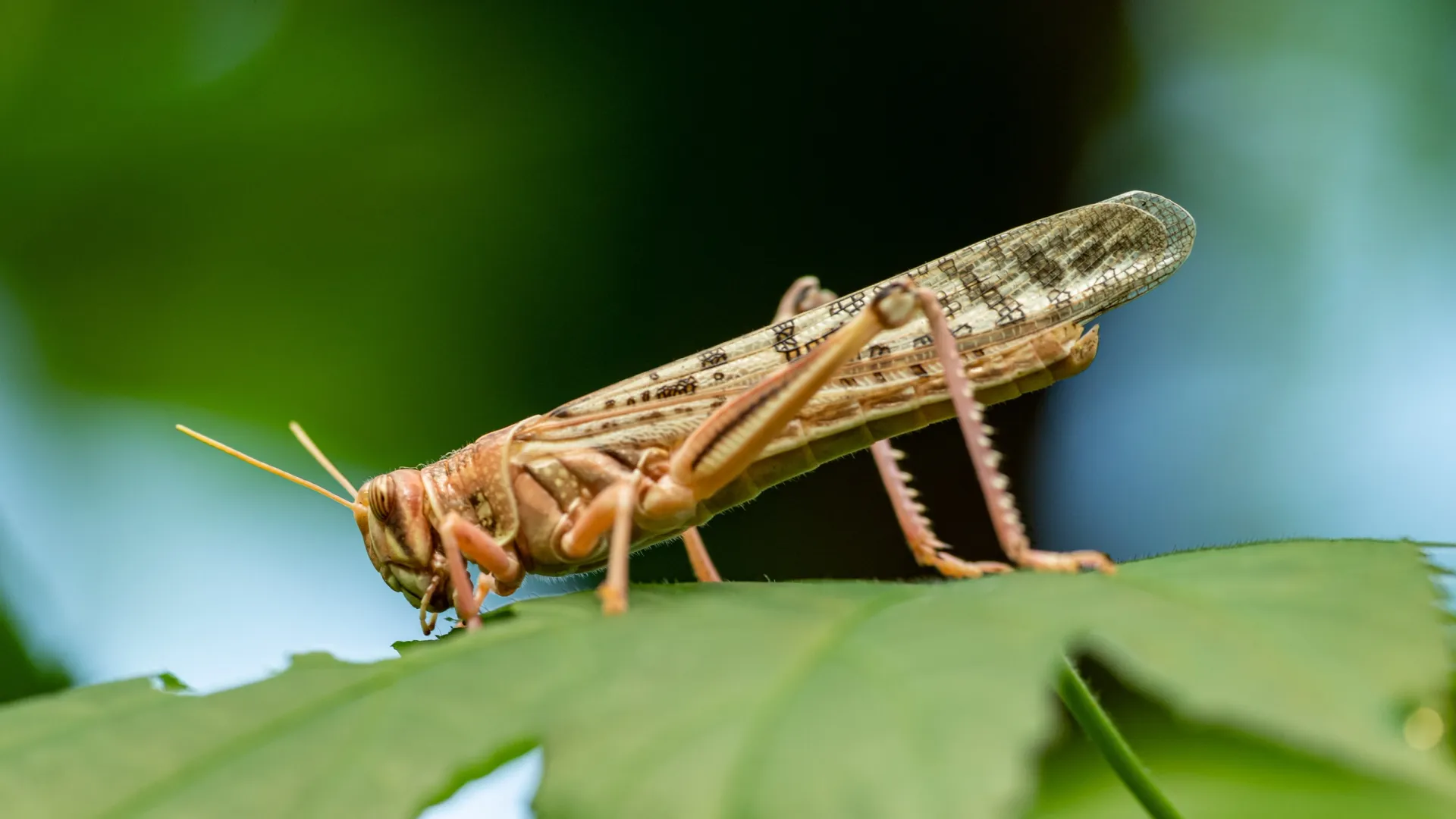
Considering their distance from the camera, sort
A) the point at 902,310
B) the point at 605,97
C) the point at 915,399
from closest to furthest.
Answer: the point at 902,310
the point at 915,399
the point at 605,97

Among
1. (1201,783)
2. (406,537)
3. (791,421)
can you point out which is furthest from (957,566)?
(406,537)

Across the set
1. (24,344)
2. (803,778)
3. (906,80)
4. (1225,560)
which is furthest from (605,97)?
(803,778)

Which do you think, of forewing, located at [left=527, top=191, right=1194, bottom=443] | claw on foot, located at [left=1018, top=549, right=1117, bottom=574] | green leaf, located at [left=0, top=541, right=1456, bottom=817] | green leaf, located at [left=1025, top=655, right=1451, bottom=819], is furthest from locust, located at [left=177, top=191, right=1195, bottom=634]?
green leaf, located at [left=0, top=541, right=1456, bottom=817]

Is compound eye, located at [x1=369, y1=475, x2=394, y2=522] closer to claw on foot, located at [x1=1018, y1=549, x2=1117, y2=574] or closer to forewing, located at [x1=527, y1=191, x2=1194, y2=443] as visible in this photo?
forewing, located at [x1=527, y1=191, x2=1194, y2=443]

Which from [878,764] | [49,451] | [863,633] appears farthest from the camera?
[49,451]

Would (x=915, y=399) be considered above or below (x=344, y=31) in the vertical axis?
below

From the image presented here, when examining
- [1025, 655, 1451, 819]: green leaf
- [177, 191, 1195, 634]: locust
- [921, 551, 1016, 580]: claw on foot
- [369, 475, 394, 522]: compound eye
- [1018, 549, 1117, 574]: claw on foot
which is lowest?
[1025, 655, 1451, 819]: green leaf

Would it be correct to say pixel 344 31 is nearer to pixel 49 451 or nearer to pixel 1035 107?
pixel 49 451
